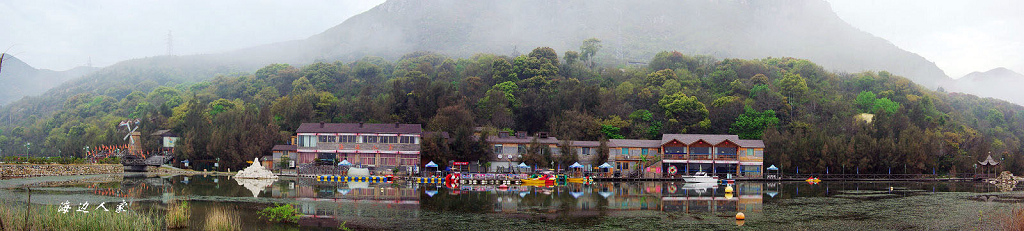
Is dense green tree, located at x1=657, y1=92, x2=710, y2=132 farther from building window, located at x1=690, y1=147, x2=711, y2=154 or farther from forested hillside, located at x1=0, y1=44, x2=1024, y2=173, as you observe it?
building window, located at x1=690, y1=147, x2=711, y2=154

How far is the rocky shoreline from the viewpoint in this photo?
48469 millimetres

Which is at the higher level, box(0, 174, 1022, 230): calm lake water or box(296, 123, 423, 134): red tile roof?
box(296, 123, 423, 134): red tile roof

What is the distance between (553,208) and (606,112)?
56205mm

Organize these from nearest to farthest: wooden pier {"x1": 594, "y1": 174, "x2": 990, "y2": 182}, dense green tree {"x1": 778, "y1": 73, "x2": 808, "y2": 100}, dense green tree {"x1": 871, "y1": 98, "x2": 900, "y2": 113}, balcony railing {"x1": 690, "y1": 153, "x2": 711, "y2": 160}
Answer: wooden pier {"x1": 594, "y1": 174, "x2": 990, "y2": 182}
balcony railing {"x1": 690, "y1": 153, "x2": 711, "y2": 160}
dense green tree {"x1": 871, "y1": 98, "x2": 900, "y2": 113}
dense green tree {"x1": 778, "y1": 73, "x2": 808, "y2": 100}

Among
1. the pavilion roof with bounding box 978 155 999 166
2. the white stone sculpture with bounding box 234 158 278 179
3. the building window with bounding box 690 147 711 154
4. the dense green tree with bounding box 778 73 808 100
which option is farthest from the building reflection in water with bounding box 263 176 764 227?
the dense green tree with bounding box 778 73 808 100

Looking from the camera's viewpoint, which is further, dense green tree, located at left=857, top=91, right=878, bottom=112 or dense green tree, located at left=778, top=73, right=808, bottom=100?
dense green tree, located at left=857, top=91, right=878, bottom=112

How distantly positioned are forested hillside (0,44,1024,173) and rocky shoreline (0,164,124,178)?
14.3 metres

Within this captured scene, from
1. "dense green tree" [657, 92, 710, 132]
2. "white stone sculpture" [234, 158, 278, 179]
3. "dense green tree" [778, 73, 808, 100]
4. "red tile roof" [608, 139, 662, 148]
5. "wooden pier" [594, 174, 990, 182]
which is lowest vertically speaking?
"wooden pier" [594, 174, 990, 182]

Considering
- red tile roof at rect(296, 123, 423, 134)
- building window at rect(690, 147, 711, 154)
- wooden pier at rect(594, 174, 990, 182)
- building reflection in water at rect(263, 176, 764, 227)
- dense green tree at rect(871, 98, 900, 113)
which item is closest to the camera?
building reflection in water at rect(263, 176, 764, 227)

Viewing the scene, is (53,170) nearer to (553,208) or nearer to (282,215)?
(282,215)

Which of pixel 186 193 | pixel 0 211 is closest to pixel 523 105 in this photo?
pixel 186 193

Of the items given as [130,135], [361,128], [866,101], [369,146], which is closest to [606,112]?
[369,146]

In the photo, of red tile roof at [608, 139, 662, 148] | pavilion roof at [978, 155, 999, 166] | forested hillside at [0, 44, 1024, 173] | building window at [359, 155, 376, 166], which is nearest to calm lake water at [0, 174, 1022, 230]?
building window at [359, 155, 376, 166]

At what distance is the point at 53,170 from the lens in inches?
2114
